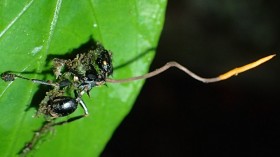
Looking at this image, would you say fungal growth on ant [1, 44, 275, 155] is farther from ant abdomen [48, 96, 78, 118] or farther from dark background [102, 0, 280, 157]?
dark background [102, 0, 280, 157]

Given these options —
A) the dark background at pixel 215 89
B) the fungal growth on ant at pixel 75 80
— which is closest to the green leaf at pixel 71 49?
the fungal growth on ant at pixel 75 80

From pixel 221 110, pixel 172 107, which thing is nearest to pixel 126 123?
pixel 172 107

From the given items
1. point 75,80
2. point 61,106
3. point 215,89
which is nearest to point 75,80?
point 75,80

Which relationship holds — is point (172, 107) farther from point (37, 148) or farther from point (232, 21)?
point (37, 148)

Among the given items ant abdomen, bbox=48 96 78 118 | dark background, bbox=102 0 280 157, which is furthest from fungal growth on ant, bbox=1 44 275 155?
dark background, bbox=102 0 280 157

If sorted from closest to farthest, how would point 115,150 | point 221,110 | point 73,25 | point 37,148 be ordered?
point 73,25 → point 37,148 → point 115,150 → point 221,110

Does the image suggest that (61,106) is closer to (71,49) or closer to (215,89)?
(71,49)

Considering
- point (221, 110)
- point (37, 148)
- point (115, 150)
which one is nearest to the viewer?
point (37, 148)
